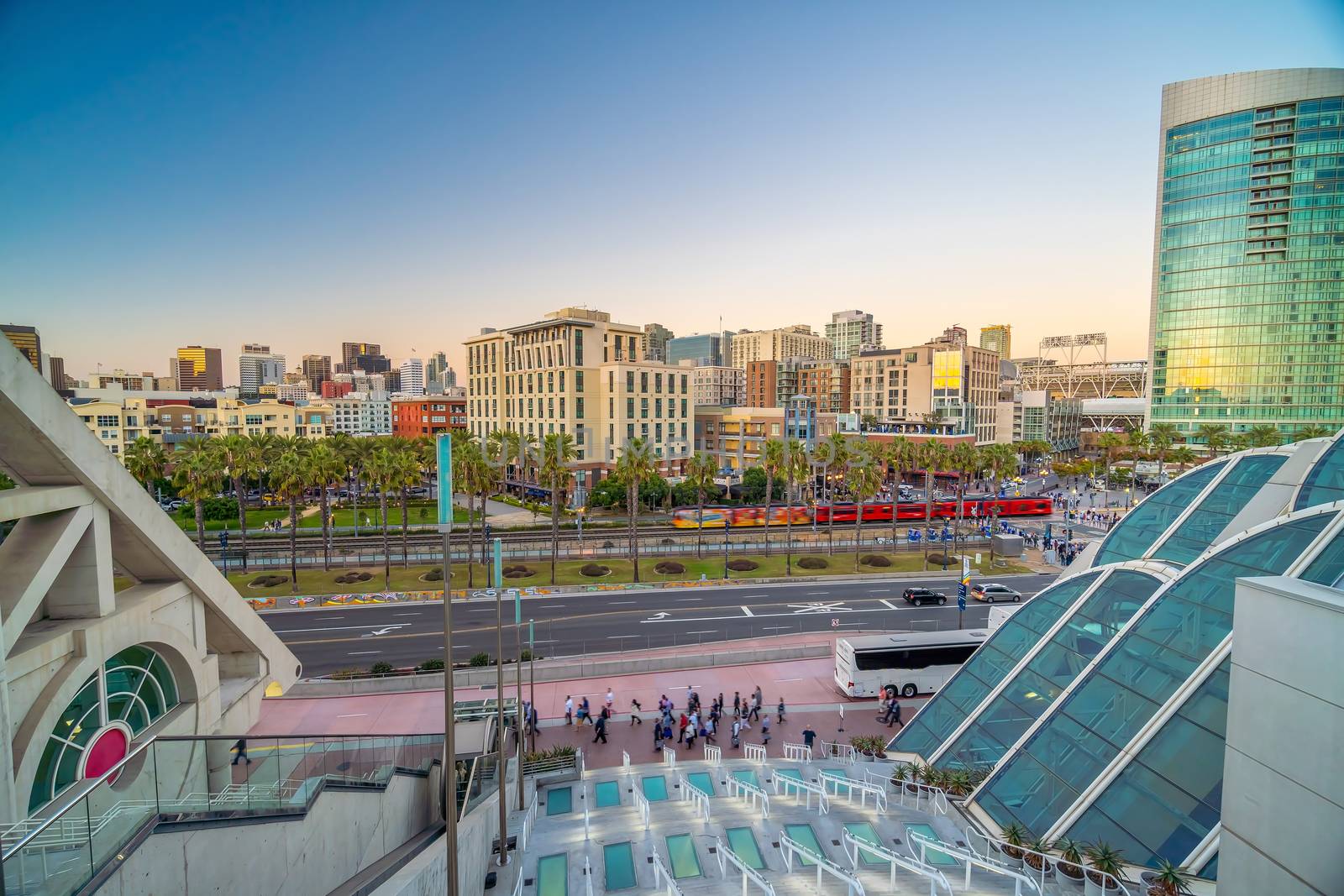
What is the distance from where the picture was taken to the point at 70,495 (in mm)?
12586

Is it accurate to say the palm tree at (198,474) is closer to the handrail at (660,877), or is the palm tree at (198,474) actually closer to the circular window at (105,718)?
the circular window at (105,718)

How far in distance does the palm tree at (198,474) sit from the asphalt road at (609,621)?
12841 mm

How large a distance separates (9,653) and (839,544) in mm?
57811

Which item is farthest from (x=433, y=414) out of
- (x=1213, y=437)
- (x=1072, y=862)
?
(x=1072, y=862)

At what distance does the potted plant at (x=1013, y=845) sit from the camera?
513 inches

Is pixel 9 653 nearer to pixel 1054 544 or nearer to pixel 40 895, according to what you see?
pixel 40 895

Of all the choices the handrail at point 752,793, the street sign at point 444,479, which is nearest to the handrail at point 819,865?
the handrail at point 752,793

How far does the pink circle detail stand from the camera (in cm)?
1275

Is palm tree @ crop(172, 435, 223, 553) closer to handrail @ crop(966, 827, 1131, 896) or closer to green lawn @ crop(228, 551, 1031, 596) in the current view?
green lawn @ crop(228, 551, 1031, 596)

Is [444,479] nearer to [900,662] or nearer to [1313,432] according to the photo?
[900,662]

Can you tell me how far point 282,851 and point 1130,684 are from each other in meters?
19.2

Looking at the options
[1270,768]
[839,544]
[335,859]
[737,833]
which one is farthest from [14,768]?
[839,544]

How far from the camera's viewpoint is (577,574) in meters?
50.0

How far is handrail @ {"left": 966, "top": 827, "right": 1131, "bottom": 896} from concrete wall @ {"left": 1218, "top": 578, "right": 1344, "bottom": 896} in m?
2.21
